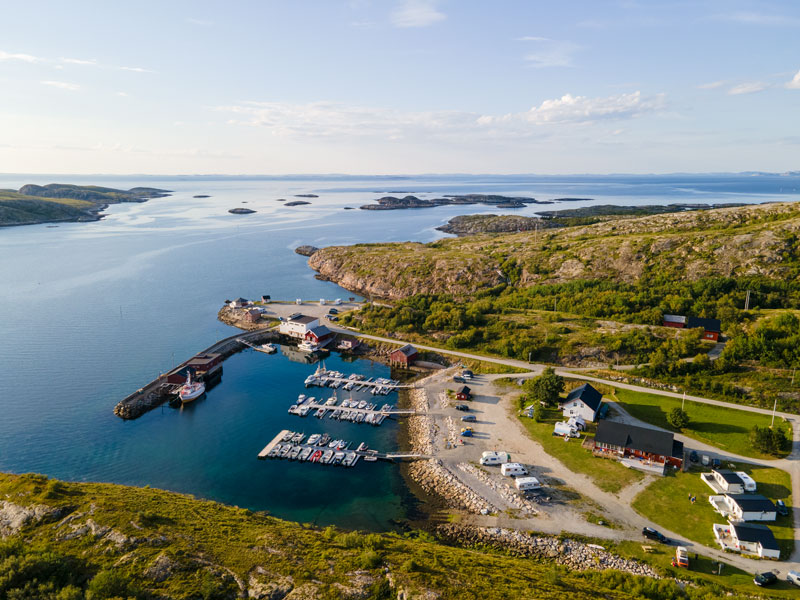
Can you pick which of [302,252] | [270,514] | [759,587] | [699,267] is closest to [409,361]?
[270,514]

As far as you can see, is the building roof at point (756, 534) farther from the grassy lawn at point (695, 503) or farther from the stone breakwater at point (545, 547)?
the stone breakwater at point (545, 547)

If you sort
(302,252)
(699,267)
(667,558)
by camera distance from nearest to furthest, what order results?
(667,558)
(699,267)
(302,252)

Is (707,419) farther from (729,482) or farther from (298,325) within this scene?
(298,325)

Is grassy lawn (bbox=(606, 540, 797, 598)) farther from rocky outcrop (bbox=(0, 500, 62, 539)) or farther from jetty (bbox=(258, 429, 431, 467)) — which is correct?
rocky outcrop (bbox=(0, 500, 62, 539))

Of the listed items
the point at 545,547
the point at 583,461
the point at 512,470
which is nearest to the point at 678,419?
the point at 583,461

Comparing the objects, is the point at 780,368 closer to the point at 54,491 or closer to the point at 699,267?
the point at 699,267

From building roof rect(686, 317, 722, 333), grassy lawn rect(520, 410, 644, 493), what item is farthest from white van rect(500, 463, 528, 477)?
building roof rect(686, 317, 722, 333)

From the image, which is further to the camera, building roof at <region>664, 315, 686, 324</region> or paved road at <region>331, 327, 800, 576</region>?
building roof at <region>664, 315, 686, 324</region>

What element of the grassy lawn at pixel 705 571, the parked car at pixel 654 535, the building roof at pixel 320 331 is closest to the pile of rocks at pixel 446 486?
the grassy lawn at pixel 705 571
